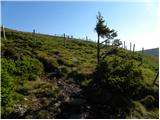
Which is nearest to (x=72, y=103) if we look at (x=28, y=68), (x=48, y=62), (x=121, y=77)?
(x=121, y=77)

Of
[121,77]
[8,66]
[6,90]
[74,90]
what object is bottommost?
[74,90]

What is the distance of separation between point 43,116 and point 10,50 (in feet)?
42.3

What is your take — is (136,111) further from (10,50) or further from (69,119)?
(10,50)

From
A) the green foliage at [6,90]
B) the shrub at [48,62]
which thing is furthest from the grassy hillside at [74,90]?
the shrub at [48,62]

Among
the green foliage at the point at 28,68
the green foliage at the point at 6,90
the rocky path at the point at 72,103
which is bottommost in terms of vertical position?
the rocky path at the point at 72,103

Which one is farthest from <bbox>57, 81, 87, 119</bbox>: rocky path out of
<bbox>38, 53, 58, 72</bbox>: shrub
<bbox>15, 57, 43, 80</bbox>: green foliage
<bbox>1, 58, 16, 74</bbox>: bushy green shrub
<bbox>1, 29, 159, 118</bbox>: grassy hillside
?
<bbox>38, 53, 58, 72</bbox>: shrub

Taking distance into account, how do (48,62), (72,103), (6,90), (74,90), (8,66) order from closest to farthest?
(6,90) < (72,103) < (74,90) < (8,66) < (48,62)

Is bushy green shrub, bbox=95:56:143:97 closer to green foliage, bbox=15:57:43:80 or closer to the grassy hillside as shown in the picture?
the grassy hillside

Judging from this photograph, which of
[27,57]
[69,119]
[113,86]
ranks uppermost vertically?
[27,57]

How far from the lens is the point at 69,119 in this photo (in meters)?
22.1

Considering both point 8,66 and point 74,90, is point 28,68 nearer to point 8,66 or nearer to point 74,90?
point 8,66

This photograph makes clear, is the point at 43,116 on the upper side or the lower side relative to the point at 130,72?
lower

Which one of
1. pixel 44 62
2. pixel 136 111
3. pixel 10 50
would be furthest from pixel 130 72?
pixel 10 50

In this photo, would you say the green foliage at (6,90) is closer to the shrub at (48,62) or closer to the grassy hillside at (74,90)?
the grassy hillside at (74,90)
